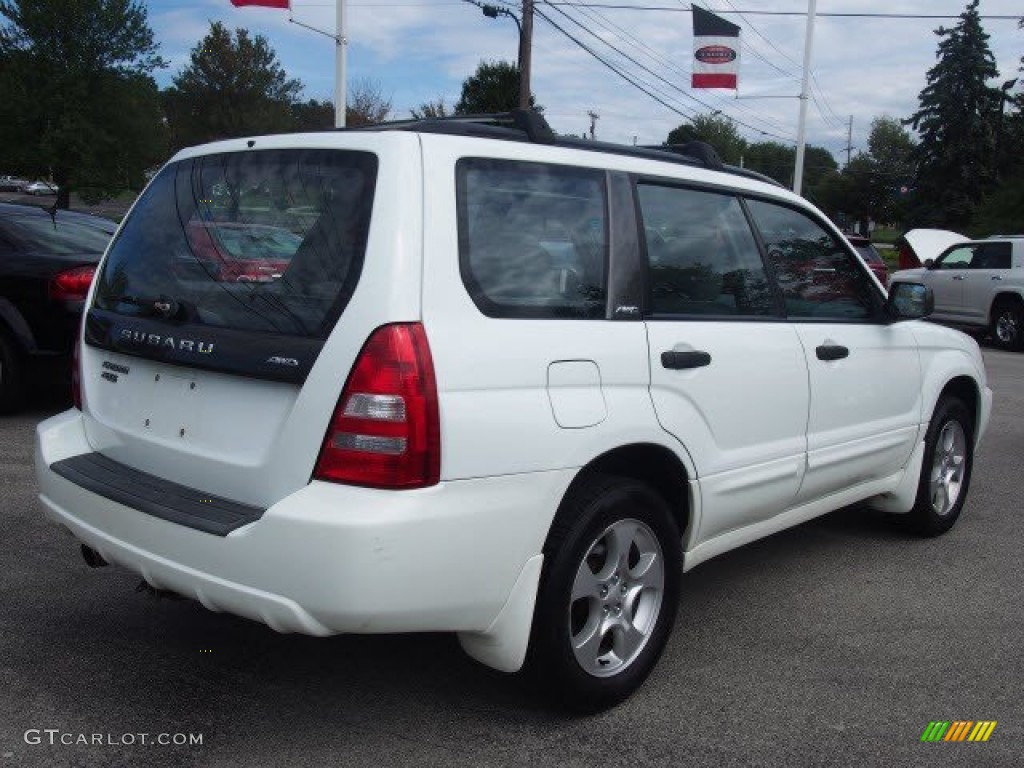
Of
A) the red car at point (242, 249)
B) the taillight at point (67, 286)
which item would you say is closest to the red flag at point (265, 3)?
the taillight at point (67, 286)

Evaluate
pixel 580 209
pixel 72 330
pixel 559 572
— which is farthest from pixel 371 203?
pixel 72 330

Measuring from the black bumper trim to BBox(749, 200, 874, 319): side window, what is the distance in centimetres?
235

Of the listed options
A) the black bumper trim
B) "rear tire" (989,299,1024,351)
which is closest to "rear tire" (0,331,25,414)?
the black bumper trim

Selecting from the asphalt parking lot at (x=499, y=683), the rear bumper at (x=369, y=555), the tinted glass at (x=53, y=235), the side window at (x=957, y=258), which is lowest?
the asphalt parking lot at (x=499, y=683)

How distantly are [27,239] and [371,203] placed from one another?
5.40m

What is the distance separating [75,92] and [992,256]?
1193 inches

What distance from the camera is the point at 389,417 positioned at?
8.41 ft

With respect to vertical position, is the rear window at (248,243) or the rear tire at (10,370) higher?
the rear window at (248,243)

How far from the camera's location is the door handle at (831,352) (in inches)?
157

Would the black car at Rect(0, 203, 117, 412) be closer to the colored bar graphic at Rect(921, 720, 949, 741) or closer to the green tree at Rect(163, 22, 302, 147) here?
the colored bar graphic at Rect(921, 720, 949, 741)

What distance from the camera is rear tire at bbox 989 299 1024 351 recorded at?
15828 mm

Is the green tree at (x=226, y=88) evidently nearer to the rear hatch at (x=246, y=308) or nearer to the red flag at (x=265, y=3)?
the red flag at (x=265, y=3)

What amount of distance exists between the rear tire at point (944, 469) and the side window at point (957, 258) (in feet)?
42.0

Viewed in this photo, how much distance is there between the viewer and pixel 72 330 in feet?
22.7
